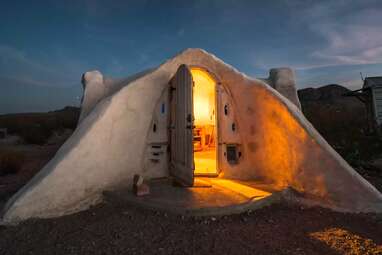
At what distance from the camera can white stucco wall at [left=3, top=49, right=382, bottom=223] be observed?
4.13 meters

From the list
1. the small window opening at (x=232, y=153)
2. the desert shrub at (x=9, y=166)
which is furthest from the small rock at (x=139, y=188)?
the desert shrub at (x=9, y=166)

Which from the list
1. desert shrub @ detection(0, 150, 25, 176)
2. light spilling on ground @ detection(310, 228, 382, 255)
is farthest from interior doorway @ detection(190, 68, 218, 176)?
light spilling on ground @ detection(310, 228, 382, 255)

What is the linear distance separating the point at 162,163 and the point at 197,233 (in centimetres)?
256

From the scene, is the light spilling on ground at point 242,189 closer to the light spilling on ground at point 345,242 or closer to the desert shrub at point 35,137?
the light spilling on ground at point 345,242

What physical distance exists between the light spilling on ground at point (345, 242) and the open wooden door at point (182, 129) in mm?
2442

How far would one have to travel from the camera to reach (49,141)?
1734 cm

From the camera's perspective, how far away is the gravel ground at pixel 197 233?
9.98 feet

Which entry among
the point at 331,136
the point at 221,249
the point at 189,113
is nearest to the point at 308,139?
the point at 189,113

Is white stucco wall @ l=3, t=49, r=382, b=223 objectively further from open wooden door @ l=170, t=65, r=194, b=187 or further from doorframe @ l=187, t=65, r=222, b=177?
open wooden door @ l=170, t=65, r=194, b=187

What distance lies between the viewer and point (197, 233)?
343 centimetres

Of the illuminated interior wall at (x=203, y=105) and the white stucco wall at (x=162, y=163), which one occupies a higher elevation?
the illuminated interior wall at (x=203, y=105)

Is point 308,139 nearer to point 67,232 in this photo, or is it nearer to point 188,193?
point 188,193

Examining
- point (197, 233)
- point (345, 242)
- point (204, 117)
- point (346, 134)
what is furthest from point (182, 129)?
point (346, 134)

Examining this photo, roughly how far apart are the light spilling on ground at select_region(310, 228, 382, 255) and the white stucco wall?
95cm
